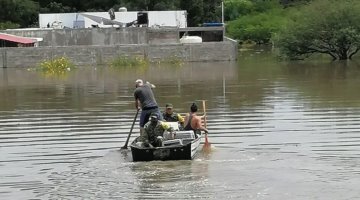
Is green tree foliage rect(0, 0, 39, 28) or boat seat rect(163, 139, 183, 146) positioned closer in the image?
boat seat rect(163, 139, 183, 146)

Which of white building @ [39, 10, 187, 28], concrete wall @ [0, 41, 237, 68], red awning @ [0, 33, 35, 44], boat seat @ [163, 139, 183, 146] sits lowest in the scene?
concrete wall @ [0, 41, 237, 68]

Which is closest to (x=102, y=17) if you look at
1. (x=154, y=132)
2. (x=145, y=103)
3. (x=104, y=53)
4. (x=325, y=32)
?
(x=104, y=53)

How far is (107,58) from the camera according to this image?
5191cm

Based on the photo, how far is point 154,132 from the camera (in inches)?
588

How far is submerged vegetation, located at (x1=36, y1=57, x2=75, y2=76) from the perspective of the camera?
47.8 m

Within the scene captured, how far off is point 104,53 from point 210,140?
35.7m

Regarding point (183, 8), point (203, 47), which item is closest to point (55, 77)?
point (203, 47)

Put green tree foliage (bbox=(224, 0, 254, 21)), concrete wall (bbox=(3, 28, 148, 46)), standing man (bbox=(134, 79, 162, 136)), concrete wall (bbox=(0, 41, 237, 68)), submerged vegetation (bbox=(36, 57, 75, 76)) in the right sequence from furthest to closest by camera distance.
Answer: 1. green tree foliage (bbox=(224, 0, 254, 21))
2. concrete wall (bbox=(3, 28, 148, 46))
3. concrete wall (bbox=(0, 41, 237, 68))
4. submerged vegetation (bbox=(36, 57, 75, 76))
5. standing man (bbox=(134, 79, 162, 136))

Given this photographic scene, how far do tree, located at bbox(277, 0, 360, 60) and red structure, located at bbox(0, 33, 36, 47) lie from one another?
63.8 feet

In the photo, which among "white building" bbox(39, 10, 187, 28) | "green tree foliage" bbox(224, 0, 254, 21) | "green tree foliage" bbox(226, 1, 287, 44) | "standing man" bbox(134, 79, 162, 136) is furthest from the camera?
"green tree foliage" bbox(224, 0, 254, 21)

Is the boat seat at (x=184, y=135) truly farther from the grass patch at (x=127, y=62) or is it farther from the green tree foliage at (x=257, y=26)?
the green tree foliage at (x=257, y=26)

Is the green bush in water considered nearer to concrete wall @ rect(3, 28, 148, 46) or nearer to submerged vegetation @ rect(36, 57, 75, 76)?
submerged vegetation @ rect(36, 57, 75, 76)

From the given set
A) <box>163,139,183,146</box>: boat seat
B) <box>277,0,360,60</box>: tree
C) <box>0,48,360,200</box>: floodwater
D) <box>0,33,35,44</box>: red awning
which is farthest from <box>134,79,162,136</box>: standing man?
<box>0,33,35,44</box>: red awning

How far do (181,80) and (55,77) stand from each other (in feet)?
29.9
